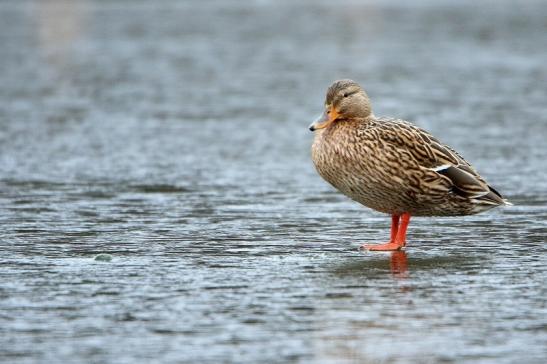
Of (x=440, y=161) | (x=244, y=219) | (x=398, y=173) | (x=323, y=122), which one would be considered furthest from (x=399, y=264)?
(x=244, y=219)

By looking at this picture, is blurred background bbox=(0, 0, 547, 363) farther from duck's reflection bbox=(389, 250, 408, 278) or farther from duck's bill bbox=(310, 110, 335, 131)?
duck's bill bbox=(310, 110, 335, 131)

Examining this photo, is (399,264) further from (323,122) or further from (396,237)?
(323,122)

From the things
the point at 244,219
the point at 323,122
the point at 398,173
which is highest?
the point at 323,122

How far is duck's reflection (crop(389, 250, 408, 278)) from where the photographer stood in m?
7.22

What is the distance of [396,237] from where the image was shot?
8.18 m

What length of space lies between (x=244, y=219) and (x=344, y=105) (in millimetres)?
1279

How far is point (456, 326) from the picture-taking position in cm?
594

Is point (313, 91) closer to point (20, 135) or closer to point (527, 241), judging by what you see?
point (20, 135)

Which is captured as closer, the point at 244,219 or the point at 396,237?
the point at 396,237

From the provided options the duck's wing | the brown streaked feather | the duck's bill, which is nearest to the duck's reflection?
the brown streaked feather

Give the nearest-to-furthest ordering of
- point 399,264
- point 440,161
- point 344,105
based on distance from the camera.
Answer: point 399,264 < point 440,161 < point 344,105

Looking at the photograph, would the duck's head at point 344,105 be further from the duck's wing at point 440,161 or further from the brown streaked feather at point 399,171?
the duck's wing at point 440,161

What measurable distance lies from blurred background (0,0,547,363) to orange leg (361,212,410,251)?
0.53ft

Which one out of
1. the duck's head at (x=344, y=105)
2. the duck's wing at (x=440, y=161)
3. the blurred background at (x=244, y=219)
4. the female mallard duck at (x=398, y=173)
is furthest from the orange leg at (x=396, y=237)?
the duck's head at (x=344, y=105)
